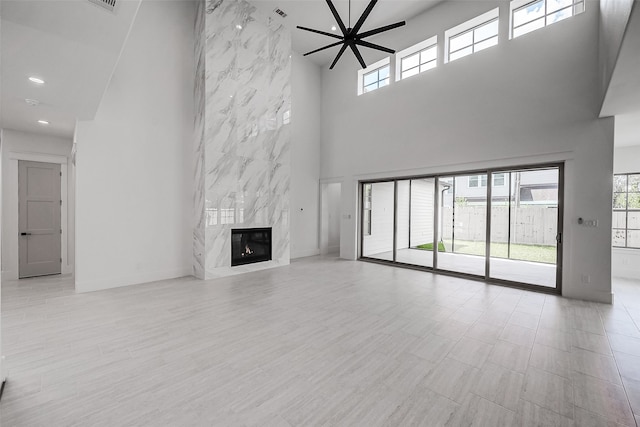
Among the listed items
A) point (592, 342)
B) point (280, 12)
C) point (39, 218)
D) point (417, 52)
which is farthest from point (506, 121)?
point (39, 218)

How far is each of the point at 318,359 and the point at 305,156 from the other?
6656mm

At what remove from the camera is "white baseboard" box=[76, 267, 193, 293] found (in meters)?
4.68

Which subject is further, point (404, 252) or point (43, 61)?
point (404, 252)

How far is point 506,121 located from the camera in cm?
514

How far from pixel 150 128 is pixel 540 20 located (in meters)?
7.87

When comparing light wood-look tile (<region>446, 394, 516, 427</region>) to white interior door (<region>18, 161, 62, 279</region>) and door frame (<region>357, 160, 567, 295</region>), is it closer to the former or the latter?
door frame (<region>357, 160, 567, 295</region>)

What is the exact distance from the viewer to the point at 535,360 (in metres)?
2.55

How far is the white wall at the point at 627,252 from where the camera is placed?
5633 millimetres

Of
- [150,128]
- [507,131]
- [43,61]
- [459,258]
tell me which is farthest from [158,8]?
[459,258]

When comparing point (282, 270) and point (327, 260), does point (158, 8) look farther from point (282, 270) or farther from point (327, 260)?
point (327, 260)

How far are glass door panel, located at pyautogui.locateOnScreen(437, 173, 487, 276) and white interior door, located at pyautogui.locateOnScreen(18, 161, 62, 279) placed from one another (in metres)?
8.65

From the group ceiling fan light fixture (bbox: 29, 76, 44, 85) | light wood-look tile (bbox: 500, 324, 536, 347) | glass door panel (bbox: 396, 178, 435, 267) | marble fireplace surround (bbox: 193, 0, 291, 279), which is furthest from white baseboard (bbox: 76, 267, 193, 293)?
light wood-look tile (bbox: 500, 324, 536, 347)

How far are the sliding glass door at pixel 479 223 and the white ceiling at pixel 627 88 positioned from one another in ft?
3.51

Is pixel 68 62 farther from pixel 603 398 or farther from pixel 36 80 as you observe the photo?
pixel 603 398
